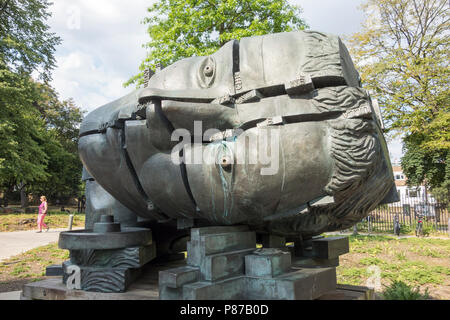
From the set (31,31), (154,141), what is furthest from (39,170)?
(154,141)

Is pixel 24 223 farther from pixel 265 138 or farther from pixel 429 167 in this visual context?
pixel 429 167

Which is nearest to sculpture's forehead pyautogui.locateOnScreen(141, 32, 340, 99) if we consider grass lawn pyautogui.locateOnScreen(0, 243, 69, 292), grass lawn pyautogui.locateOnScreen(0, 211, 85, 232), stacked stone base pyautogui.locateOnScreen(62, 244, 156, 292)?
stacked stone base pyautogui.locateOnScreen(62, 244, 156, 292)

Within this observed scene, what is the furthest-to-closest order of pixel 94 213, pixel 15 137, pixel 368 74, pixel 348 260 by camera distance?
pixel 15 137, pixel 368 74, pixel 348 260, pixel 94 213

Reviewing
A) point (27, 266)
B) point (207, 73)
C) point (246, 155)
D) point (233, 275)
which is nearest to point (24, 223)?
point (27, 266)

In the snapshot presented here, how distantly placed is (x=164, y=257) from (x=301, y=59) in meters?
2.76

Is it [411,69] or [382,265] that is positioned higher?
[411,69]

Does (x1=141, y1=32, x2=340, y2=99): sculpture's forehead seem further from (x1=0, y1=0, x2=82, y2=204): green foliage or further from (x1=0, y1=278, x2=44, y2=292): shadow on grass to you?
(x1=0, y1=0, x2=82, y2=204): green foliage

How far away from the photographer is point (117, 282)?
290 centimetres

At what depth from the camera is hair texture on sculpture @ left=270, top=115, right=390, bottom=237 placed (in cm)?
238

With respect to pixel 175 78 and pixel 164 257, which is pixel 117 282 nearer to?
pixel 164 257

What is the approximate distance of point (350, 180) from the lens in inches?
94.4

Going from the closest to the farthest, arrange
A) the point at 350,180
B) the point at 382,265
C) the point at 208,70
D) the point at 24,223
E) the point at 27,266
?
1. the point at 350,180
2. the point at 208,70
3. the point at 382,265
4. the point at 27,266
5. the point at 24,223

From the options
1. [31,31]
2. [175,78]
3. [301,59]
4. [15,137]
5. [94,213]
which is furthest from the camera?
[31,31]

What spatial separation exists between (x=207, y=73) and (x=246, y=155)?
35.3 inches
